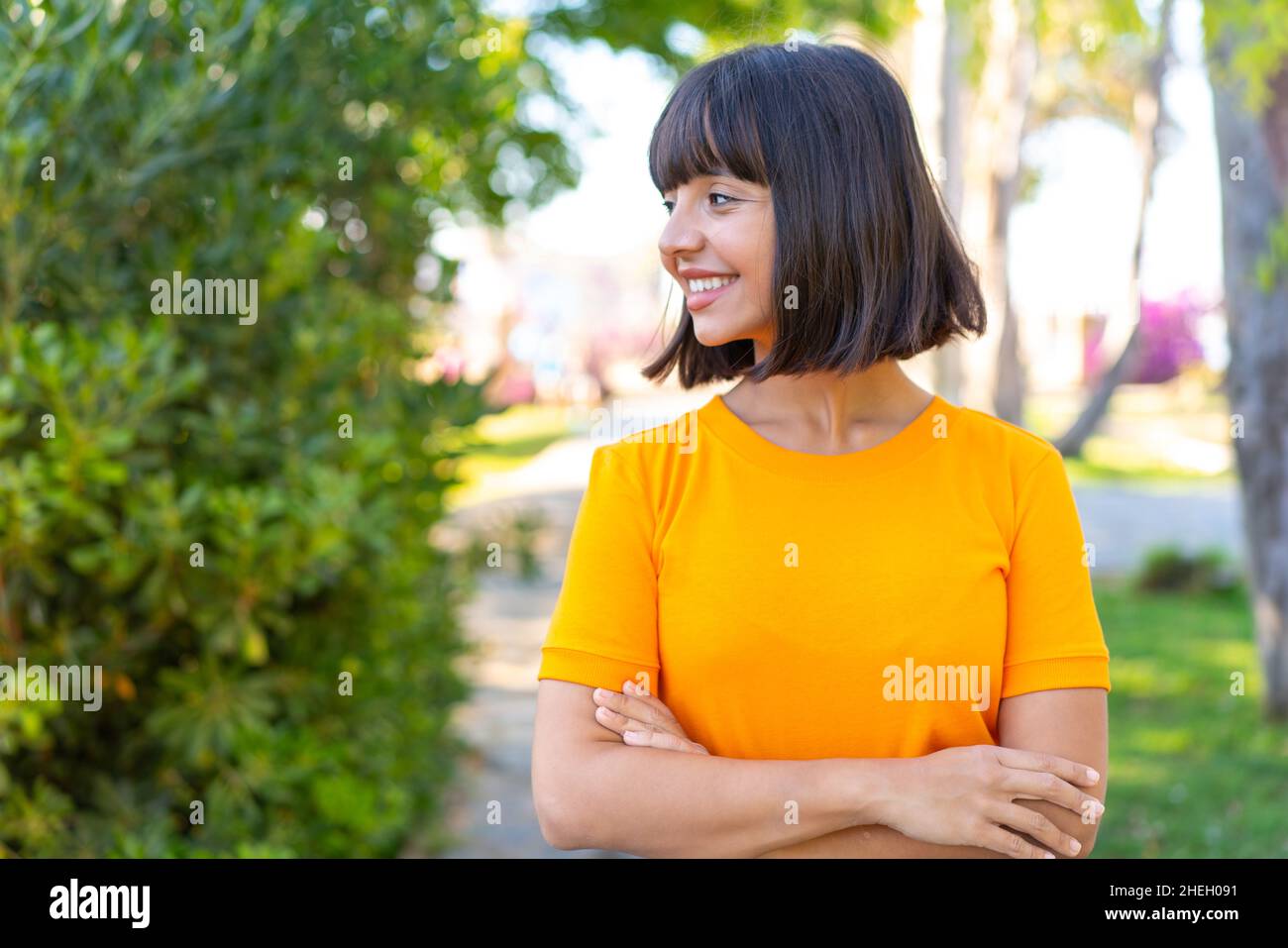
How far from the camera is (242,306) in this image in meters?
3.22

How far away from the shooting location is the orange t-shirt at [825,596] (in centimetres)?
156

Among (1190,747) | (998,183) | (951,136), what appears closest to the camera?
(1190,747)

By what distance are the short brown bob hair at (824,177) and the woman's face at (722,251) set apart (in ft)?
0.05

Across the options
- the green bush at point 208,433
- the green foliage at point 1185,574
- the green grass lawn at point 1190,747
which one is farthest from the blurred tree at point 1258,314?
the green foliage at point 1185,574

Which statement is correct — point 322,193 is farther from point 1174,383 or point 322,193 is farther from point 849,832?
point 1174,383

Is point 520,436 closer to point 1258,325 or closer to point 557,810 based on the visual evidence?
point 1258,325

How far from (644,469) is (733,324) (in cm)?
21

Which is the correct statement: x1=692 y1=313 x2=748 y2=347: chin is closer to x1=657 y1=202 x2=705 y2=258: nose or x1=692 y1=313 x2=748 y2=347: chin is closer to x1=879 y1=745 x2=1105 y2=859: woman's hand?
x1=657 y1=202 x2=705 y2=258: nose

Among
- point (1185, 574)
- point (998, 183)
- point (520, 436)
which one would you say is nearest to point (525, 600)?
point (1185, 574)

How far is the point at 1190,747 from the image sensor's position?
599cm

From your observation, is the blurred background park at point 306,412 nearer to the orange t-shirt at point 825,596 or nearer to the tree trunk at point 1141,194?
the orange t-shirt at point 825,596

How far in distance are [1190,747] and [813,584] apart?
5.07 meters
